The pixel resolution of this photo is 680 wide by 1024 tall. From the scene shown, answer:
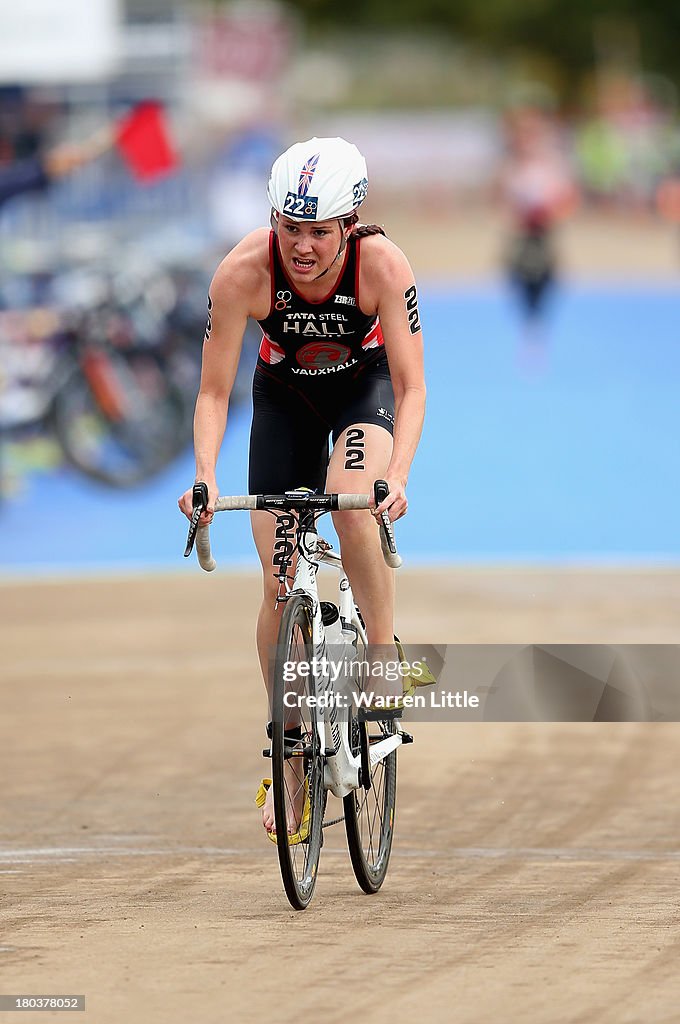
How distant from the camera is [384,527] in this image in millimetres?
4848

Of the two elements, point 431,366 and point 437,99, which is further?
point 437,99

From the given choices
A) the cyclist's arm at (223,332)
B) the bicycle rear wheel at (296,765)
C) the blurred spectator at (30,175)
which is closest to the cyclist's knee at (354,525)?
the bicycle rear wheel at (296,765)

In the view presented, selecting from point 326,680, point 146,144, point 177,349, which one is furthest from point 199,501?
point 146,144

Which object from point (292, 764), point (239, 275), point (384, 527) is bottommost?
point (292, 764)

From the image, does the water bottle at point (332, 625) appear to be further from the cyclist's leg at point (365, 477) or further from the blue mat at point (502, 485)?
the blue mat at point (502, 485)

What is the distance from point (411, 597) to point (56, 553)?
9.20 feet

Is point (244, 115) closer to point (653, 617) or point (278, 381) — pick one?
point (653, 617)

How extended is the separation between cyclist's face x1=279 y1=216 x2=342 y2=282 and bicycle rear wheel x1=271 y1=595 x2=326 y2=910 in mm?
892

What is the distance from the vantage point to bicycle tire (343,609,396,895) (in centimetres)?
522

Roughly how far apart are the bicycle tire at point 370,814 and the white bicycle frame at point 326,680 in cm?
5

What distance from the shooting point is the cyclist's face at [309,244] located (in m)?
4.96

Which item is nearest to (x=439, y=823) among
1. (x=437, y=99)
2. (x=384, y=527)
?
(x=384, y=527)

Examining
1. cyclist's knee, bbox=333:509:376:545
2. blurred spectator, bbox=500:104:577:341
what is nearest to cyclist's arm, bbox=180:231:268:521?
cyclist's knee, bbox=333:509:376:545

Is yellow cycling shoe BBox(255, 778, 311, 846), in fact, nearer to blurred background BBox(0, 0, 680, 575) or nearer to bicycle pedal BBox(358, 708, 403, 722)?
bicycle pedal BBox(358, 708, 403, 722)
